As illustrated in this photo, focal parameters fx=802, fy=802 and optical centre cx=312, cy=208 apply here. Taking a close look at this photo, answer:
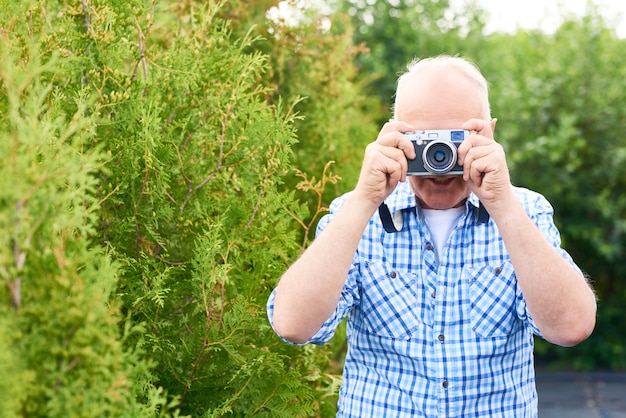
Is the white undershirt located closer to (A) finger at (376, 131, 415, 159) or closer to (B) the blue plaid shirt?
(B) the blue plaid shirt

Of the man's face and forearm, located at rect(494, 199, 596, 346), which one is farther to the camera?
the man's face

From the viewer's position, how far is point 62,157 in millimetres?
1623

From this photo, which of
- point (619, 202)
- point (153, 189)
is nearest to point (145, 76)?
point (153, 189)

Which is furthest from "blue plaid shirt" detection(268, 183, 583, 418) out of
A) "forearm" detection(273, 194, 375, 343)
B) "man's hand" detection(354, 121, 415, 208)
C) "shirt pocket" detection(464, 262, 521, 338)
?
"man's hand" detection(354, 121, 415, 208)

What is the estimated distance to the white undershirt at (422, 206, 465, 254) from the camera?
100 inches

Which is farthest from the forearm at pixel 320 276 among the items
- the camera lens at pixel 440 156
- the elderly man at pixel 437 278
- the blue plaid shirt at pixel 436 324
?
the camera lens at pixel 440 156

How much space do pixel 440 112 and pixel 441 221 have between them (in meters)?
0.35

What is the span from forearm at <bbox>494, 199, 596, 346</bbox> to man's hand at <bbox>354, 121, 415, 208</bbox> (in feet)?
1.05

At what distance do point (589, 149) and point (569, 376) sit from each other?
226cm

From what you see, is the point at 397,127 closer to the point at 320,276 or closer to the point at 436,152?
the point at 436,152

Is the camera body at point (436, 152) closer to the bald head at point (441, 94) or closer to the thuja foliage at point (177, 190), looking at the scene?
the bald head at point (441, 94)

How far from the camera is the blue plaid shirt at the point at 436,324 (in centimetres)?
238

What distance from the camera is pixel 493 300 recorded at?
2408 millimetres

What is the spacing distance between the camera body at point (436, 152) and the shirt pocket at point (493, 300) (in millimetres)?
334
